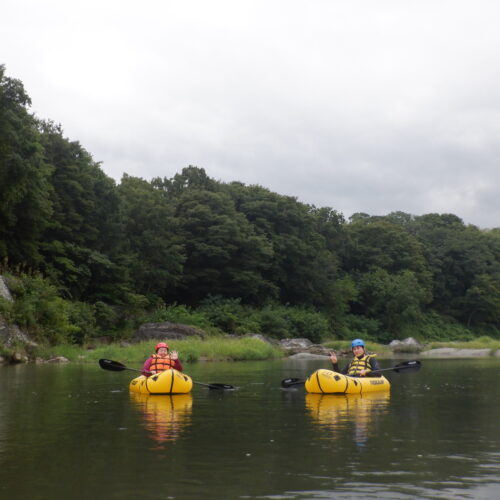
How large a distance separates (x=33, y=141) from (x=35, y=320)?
10962 mm

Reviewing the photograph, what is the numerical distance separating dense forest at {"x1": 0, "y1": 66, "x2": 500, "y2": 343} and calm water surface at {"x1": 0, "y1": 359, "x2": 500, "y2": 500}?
1641 centimetres

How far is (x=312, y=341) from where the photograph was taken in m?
55.2

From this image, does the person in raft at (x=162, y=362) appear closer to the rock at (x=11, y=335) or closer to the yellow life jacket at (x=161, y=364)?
the yellow life jacket at (x=161, y=364)

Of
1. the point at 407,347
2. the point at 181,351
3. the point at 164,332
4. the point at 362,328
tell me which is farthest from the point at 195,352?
the point at 362,328

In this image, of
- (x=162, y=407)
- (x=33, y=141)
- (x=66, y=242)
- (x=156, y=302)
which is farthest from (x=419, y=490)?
(x=156, y=302)

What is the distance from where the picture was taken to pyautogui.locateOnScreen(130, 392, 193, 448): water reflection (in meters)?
9.79

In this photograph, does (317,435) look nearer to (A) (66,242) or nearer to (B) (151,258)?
(A) (66,242)

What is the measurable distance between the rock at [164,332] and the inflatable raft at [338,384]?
2292 centimetres

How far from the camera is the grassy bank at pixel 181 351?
1110 inches

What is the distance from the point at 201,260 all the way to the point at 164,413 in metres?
42.5

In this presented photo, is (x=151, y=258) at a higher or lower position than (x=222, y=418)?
higher

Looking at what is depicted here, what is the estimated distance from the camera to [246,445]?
880cm

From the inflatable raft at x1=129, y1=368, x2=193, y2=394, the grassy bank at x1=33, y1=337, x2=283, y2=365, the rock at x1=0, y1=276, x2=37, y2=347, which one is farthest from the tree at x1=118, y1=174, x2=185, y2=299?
the inflatable raft at x1=129, y1=368, x2=193, y2=394

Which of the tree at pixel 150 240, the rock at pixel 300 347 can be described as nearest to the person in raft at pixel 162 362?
the rock at pixel 300 347
